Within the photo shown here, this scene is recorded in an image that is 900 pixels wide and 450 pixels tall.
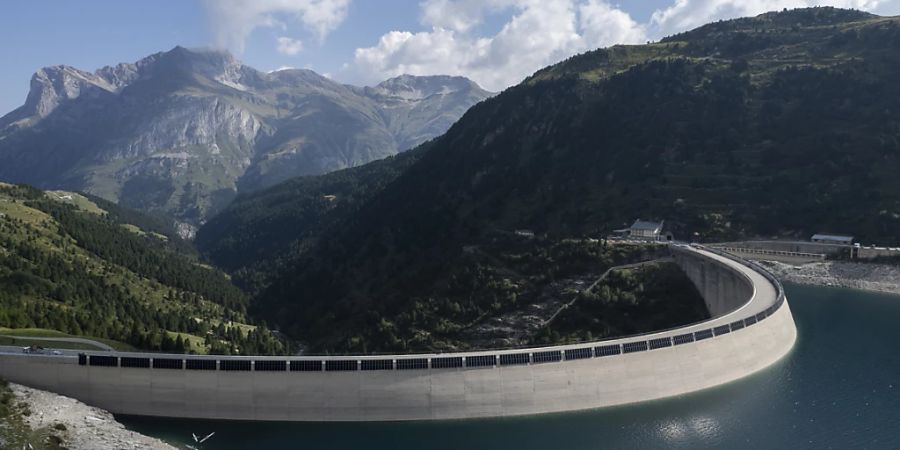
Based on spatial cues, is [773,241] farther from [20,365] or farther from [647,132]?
[20,365]

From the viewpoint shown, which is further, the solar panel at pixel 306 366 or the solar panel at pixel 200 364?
the solar panel at pixel 200 364

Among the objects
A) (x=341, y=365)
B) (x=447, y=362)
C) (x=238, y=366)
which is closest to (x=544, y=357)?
(x=447, y=362)

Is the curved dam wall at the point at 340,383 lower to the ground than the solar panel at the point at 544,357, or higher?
lower

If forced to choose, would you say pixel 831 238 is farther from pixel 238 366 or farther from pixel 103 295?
pixel 103 295

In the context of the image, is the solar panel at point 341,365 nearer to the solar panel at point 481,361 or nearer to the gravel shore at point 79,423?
the solar panel at point 481,361

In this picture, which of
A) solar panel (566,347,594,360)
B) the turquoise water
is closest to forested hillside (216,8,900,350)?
solar panel (566,347,594,360)

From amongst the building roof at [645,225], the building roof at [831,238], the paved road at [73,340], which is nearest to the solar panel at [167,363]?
the paved road at [73,340]
